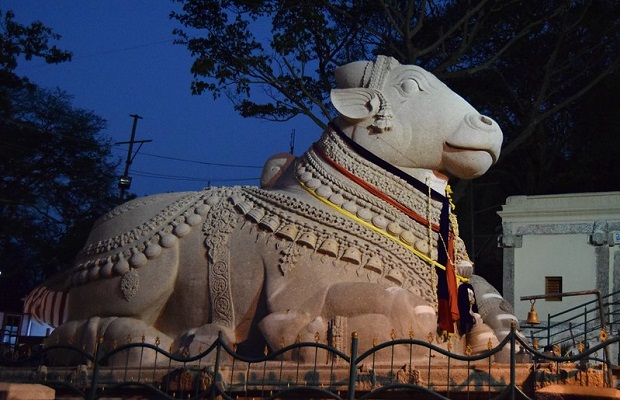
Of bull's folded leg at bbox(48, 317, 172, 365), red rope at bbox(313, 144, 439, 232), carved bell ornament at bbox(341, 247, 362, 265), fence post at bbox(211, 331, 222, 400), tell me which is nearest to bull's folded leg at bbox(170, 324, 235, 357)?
bull's folded leg at bbox(48, 317, 172, 365)

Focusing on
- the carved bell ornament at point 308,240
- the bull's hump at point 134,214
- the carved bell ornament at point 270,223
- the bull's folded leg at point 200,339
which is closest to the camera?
the bull's folded leg at point 200,339

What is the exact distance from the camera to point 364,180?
6.27 meters

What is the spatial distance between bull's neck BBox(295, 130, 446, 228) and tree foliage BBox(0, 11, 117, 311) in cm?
1329

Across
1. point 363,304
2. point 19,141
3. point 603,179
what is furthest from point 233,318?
point 603,179

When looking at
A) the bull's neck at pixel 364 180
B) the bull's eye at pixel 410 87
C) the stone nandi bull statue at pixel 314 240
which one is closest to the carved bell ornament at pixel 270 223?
the stone nandi bull statue at pixel 314 240

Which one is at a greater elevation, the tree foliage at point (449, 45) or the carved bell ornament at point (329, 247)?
the tree foliage at point (449, 45)

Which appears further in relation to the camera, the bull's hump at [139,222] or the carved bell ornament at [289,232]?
the bull's hump at [139,222]

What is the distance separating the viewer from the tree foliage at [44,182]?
21156mm

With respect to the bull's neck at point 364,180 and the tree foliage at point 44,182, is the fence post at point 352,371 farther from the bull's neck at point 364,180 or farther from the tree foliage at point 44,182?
the tree foliage at point 44,182

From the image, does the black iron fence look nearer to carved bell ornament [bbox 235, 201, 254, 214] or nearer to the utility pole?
carved bell ornament [bbox 235, 201, 254, 214]

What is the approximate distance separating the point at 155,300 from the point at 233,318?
676 millimetres

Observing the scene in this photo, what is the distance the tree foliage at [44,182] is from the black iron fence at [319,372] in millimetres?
13548

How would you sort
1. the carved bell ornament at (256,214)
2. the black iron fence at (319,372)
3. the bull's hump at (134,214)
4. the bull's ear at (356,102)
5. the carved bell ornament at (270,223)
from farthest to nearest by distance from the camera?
1. the bull's hump at (134,214)
2. the bull's ear at (356,102)
3. the carved bell ornament at (256,214)
4. the carved bell ornament at (270,223)
5. the black iron fence at (319,372)

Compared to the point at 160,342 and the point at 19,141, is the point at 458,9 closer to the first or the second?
the point at 19,141
